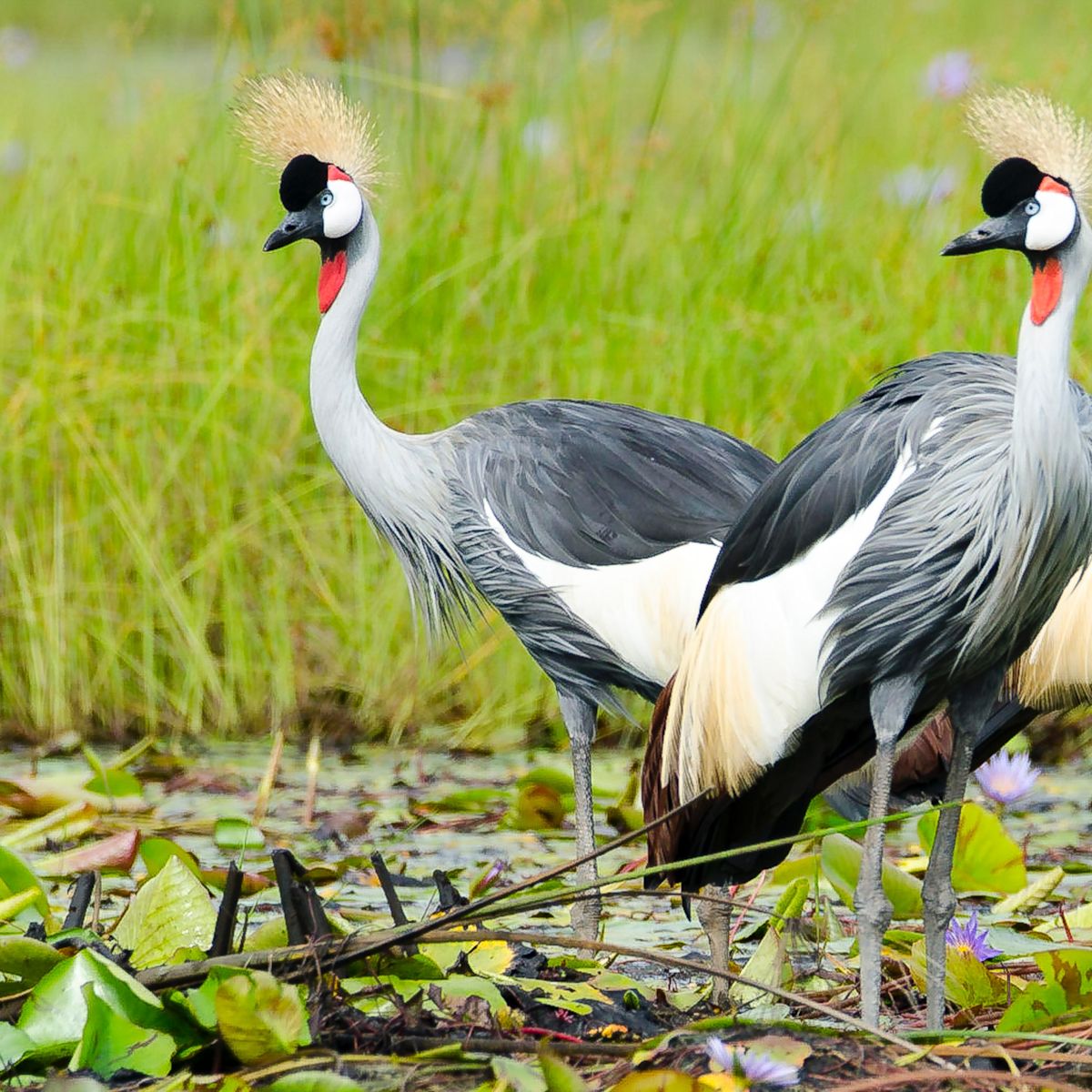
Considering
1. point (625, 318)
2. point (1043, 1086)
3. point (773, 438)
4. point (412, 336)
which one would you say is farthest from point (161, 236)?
point (1043, 1086)

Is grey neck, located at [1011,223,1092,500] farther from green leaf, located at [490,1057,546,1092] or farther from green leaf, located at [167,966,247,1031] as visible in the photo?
green leaf, located at [167,966,247,1031]

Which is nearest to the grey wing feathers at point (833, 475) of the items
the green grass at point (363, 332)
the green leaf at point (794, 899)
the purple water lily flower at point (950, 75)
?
the green leaf at point (794, 899)

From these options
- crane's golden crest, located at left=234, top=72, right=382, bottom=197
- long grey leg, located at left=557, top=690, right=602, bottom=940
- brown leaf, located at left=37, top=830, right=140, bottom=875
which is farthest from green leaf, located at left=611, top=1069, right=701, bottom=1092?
crane's golden crest, located at left=234, top=72, right=382, bottom=197

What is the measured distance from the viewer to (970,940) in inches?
124

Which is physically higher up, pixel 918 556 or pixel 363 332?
pixel 363 332

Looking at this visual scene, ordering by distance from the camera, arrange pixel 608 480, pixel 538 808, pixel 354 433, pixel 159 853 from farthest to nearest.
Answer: pixel 538 808, pixel 354 433, pixel 608 480, pixel 159 853

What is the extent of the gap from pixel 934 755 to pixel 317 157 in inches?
74.8

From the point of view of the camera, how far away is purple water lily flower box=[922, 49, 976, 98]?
5844 mm

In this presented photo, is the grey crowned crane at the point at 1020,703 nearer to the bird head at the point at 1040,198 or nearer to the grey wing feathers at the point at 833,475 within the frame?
the grey wing feathers at the point at 833,475

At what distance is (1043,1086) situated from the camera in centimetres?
248

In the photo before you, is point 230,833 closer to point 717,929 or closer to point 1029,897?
point 717,929

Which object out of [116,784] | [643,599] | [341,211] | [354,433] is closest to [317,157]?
[341,211]

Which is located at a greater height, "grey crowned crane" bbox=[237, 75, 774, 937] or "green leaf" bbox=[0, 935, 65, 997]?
"grey crowned crane" bbox=[237, 75, 774, 937]

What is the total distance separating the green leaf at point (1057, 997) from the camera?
2855 millimetres
